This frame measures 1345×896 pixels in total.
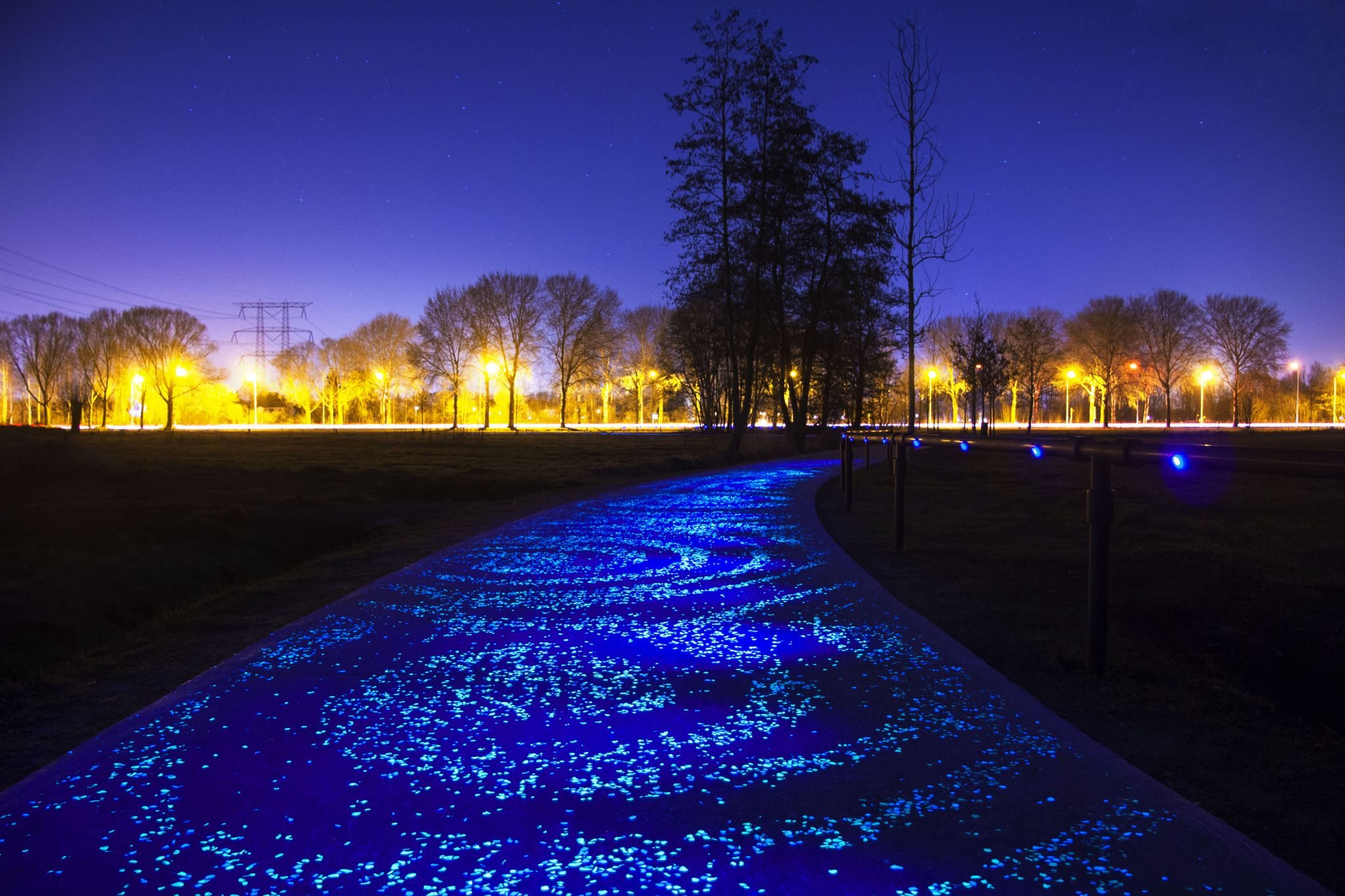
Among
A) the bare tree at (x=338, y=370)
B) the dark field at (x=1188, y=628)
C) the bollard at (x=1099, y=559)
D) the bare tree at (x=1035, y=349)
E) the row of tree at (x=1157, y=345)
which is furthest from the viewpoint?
the bare tree at (x=338, y=370)

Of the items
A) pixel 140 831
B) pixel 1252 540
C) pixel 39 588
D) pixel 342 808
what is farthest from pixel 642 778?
pixel 1252 540

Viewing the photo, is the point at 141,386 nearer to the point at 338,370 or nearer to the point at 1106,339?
the point at 338,370

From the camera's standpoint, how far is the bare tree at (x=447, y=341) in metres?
58.3

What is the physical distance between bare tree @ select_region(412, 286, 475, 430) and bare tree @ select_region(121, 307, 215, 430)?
20.3m

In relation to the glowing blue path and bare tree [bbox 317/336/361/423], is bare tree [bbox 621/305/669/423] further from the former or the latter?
the glowing blue path

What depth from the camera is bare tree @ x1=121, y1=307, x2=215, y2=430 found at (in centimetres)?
6344

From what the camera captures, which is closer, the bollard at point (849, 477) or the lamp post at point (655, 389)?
the bollard at point (849, 477)

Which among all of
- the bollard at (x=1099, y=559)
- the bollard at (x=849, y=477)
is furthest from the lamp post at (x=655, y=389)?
the bollard at (x=1099, y=559)

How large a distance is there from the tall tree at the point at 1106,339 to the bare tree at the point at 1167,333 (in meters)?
0.82

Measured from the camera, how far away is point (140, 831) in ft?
6.29

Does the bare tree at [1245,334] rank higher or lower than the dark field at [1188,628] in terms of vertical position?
Result: higher

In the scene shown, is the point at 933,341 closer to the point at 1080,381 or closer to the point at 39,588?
the point at 1080,381

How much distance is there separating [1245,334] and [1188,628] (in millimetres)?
71330

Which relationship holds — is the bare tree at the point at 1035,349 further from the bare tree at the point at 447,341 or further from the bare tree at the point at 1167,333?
the bare tree at the point at 447,341
